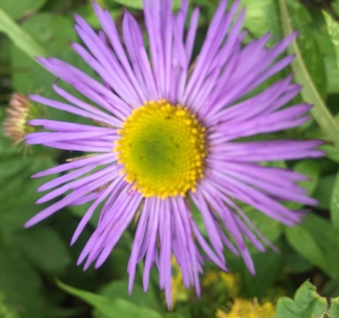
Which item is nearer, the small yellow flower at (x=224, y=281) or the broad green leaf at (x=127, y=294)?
the small yellow flower at (x=224, y=281)

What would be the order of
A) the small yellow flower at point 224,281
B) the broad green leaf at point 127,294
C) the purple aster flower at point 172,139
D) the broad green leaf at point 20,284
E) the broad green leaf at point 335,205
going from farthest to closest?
the broad green leaf at point 20,284
the broad green leaf at point 127,294
the small yellow flower at point 224,281
the broad green leaf at point 335,205
the purple aster flower at point 172,139

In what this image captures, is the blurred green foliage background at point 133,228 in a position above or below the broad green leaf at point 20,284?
above

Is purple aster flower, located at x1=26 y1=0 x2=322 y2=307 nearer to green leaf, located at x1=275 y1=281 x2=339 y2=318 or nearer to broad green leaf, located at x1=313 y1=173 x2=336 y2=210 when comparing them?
green leaf, located at x1=275 y1=281 x2=339 y2=318

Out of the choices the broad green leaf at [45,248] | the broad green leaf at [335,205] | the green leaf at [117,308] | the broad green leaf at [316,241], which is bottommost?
the broad green leaf at [45,248]

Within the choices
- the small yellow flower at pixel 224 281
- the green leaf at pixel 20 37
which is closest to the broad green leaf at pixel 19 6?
the green leaf at pixel 20 37

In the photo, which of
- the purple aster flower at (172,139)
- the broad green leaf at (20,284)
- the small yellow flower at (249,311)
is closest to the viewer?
the purple aster flower at (172,139)

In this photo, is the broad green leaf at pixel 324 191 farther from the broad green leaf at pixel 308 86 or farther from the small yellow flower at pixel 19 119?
the small yellow flower at pixel 19 119

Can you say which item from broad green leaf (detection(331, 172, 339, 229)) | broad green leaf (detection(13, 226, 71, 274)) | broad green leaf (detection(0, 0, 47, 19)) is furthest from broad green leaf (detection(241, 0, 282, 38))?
broad green leaf (detection(13, 226, 71, 274))

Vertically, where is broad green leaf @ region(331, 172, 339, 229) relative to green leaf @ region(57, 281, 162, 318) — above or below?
above
